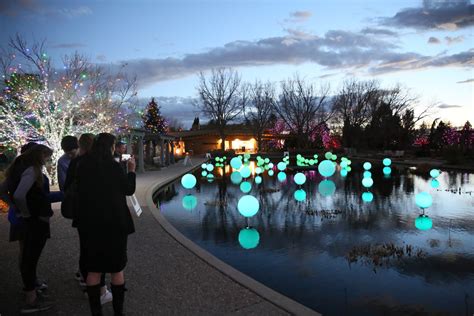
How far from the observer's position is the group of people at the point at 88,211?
362cm

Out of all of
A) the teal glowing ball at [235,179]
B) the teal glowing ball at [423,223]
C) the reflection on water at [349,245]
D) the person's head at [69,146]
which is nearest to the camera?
the person's head at [69,146]

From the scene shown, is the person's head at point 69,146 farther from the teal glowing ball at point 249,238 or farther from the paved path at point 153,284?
the teal glowing ball at point 249,238

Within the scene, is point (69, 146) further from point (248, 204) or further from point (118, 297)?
point (248, 204)

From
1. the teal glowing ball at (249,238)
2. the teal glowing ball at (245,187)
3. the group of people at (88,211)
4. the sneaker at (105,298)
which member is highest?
the group of people at (88,211)

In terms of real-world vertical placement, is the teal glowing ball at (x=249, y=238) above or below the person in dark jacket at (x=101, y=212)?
below

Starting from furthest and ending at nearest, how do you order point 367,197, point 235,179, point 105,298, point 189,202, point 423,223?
point 235,179 < point 367,197 < point 189,202 < point 423,223 < point 105,298

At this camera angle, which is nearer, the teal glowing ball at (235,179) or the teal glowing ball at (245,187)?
the teal glowing ball at (245,187)

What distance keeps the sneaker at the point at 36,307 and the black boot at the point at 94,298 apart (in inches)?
37.4

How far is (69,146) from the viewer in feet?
16.2

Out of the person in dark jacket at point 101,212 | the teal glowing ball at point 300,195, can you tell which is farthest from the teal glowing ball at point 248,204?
the teal glowing ball at point 300,195

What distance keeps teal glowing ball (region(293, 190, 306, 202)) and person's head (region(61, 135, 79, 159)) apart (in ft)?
34.5

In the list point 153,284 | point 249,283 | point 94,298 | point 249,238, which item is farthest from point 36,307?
point 249,238

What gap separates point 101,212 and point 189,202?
10629 mm

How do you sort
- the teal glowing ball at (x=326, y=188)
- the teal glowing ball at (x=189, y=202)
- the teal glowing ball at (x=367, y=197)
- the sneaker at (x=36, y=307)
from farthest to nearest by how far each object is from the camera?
the teal glowing ball at (x=326, y=188), the teal glowing ball at (x=367, y=197), the teal glowing ball at (x=189, y=202), the sneaker at (x=36, y=307)
